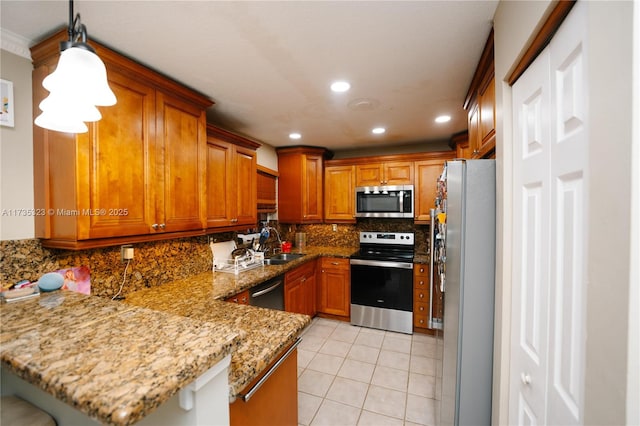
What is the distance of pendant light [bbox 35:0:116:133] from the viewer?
875 millimetres

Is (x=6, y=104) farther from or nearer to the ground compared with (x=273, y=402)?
farther from the ground

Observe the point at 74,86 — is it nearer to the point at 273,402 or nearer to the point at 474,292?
the point at 273,402

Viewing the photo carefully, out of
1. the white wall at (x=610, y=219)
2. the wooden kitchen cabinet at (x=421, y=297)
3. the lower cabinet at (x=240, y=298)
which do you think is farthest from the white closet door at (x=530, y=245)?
the wooden kitchen cabinet at (x=421, y=297)

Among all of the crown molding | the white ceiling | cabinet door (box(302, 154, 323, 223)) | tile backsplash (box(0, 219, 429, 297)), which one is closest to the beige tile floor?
tile backsplash (box(0, 219, 429, 297))

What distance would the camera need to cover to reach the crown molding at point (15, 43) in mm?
1368

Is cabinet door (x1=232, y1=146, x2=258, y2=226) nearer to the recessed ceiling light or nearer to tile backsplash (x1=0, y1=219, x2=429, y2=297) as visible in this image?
tile backsplash (x1=0, y1=219, x2=429, y2=297)

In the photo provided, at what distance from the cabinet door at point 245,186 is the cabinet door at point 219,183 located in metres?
0.09

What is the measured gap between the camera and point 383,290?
3.30 metres

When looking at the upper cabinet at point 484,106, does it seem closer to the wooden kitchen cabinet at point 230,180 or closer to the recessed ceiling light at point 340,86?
the recessed ceiling light at point 340,86

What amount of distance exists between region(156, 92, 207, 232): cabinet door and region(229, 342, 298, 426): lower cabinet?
50.0 inches

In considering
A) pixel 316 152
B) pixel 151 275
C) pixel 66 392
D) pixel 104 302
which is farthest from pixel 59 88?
pixel 316 152

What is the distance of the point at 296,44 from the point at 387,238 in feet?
9.35

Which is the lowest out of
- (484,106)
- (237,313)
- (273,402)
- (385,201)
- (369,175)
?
(273,402)

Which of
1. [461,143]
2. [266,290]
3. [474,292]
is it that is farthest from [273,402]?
[461,143]
